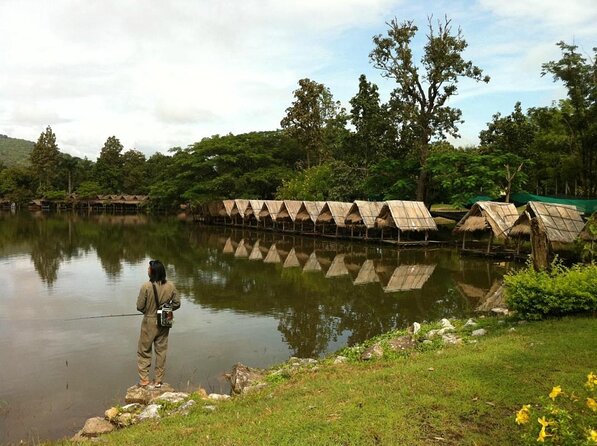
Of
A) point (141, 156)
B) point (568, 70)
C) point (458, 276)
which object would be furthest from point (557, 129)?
point (141, 156)

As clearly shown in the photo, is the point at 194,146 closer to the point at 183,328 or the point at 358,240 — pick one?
the point at 358,240

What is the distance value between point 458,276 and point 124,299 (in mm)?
11108

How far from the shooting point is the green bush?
7.97m

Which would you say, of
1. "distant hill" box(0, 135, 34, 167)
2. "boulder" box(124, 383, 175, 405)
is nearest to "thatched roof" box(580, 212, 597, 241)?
"boulder" box(124, 383, 175, 405)

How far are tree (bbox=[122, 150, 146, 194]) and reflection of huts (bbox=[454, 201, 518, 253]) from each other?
173 ft

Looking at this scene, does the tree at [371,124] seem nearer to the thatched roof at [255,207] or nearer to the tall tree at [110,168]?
the thatched roof at [255,207]

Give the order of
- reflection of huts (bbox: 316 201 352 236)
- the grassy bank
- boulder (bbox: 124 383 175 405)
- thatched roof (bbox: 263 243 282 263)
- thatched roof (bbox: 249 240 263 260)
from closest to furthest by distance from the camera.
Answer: the grassy bank → boulder (bbox: 124 383 175 405) → thatched roof (bbox: 263 243 282 263) → thatched roof (bbox: 249 240 263 260) → reflection of huts (bbox: 316 201 352 236)

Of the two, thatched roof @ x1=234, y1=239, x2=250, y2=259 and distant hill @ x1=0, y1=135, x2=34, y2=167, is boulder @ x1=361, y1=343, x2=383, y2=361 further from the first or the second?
distant hill @ x1=0, y1=135, x2=34, y2=167

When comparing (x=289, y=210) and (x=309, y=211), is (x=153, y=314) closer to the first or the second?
(x=309, y=211)

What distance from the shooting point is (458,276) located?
1706cm

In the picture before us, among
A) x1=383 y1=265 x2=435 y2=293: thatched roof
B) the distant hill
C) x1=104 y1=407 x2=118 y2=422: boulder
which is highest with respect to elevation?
the distant hill

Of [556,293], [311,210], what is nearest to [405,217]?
[311,210]

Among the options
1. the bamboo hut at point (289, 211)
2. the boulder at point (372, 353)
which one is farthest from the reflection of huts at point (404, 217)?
the boulder at point (372, 353)

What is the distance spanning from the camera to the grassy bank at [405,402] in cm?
412
